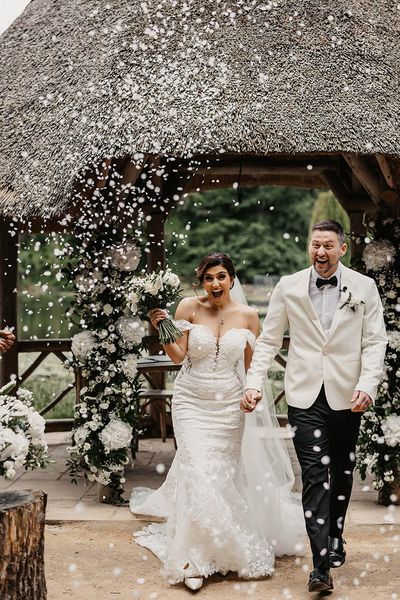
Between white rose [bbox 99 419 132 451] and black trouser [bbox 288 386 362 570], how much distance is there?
180 cm

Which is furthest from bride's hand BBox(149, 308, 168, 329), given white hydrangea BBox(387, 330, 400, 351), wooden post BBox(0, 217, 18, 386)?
wooden post BBox(0, 217, 18, 386)

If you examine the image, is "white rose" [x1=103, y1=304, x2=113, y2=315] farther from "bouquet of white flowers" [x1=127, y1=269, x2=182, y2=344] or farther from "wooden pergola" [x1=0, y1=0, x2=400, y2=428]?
"bouquet of white flowers" [x1=127, y1=269, x2=182, y2=344]

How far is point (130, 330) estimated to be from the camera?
609 centimetres

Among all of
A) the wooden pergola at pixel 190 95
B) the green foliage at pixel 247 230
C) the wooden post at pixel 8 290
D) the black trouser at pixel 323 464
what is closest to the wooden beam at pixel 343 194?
the wooden pergola at pixel 190 95

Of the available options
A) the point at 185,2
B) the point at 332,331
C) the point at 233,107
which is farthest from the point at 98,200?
the point at 332,331

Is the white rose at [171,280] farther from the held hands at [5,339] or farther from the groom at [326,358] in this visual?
the held hands at [5,339]

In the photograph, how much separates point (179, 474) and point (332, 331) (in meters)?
1.28

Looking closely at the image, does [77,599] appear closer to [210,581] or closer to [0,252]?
[210,581]

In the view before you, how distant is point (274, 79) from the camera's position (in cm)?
610

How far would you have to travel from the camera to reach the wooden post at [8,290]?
300 inches

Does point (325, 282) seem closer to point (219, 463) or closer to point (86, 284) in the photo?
point (219, 463)

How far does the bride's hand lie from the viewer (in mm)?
5047

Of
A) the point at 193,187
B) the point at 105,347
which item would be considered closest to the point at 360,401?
the point at 105,347

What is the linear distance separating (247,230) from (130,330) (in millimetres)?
21865
